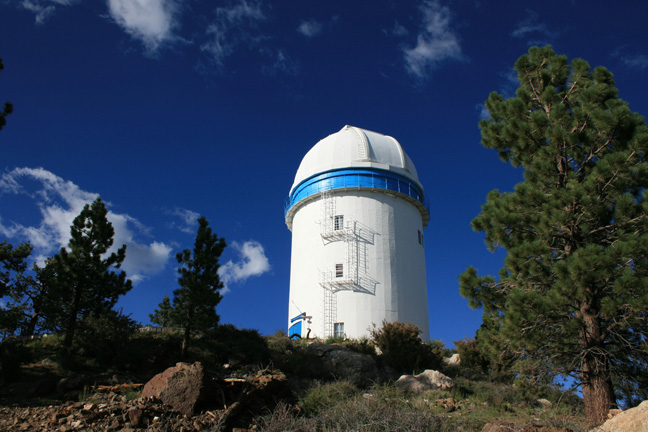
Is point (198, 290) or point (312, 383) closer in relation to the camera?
point (312, 383)

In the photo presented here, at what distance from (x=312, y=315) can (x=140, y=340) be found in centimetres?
856

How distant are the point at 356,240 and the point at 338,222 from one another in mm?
1400

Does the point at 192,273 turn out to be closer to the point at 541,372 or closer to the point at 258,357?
the point at 258,357

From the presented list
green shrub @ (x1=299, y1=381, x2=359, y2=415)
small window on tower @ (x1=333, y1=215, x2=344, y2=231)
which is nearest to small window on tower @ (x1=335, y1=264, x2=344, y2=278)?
small window on tower @ (x1=333, y1=215, x2=344, y2=231)

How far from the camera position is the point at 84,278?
55.2ft

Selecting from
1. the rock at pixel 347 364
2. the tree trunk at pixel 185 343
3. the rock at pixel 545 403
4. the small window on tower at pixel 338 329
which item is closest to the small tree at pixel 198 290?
the tree trunk at pixel 185 343

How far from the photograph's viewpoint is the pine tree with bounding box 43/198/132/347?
16359 mm

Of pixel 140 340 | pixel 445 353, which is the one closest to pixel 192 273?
pixel 140 340

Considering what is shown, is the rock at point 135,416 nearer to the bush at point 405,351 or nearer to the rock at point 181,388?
the rock at point 181,388

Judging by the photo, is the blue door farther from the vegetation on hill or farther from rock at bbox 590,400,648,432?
rock at bbox 590,400,648,432

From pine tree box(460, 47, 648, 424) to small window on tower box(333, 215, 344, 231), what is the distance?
1295 centimetres

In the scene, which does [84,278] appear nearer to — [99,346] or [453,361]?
[99,346]

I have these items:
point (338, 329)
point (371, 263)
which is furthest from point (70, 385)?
point (371, 263)

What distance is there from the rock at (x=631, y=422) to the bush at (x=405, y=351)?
10127 mm
